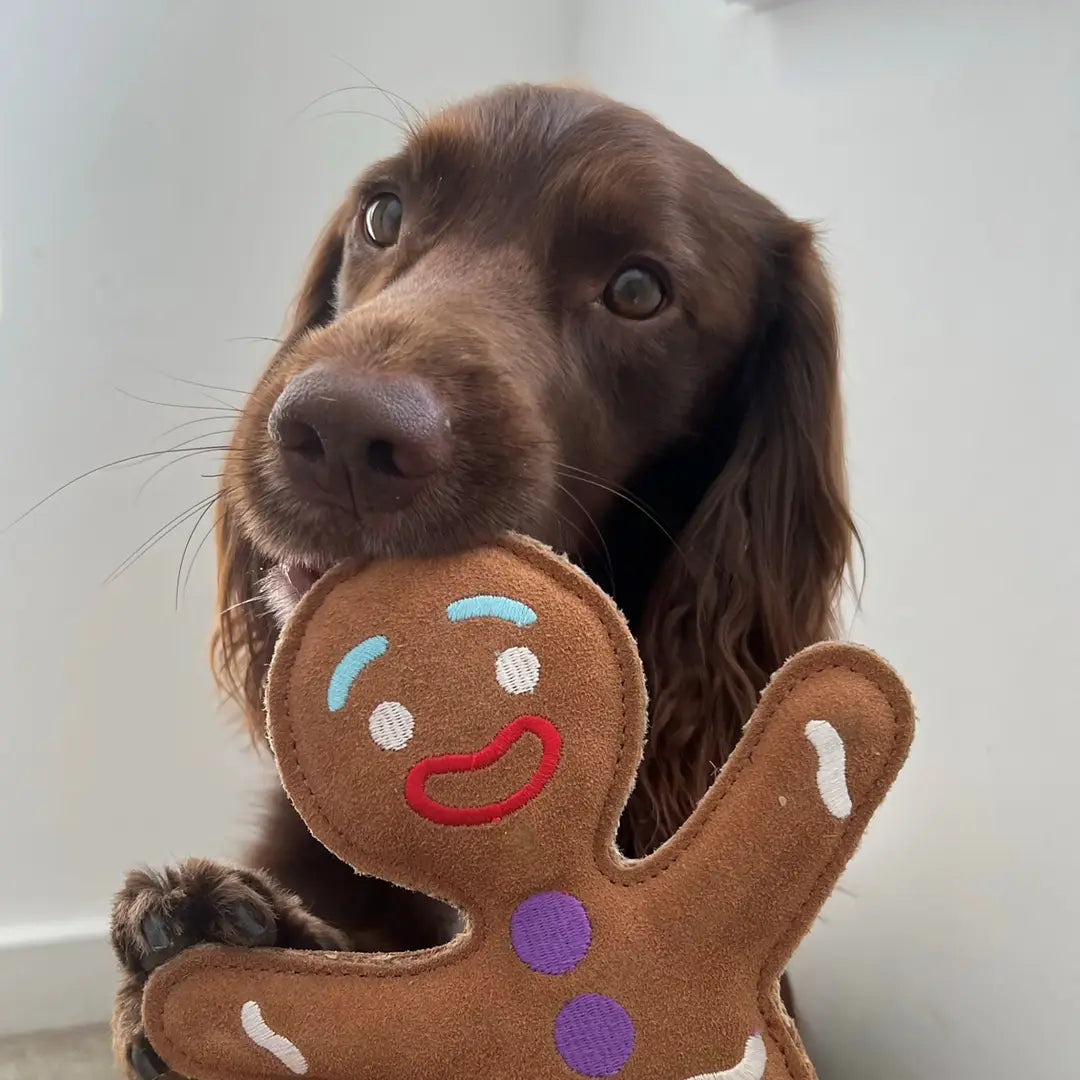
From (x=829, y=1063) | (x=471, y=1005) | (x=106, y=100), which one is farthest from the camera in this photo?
(x=106, y=100)

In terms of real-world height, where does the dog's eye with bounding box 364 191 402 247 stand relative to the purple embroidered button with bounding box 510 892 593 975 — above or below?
above

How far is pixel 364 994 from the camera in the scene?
1.98 ft

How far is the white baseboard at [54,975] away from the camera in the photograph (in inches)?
73.5

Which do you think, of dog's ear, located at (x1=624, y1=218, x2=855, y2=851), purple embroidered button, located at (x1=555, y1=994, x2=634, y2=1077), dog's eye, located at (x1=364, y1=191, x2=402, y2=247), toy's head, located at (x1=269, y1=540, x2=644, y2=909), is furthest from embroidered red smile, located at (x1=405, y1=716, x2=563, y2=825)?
dog's eye, located at (x1=364, y1=191, x2=402, y2=247)

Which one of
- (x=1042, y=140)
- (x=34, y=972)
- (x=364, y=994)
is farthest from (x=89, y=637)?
(x=1042, y=140)

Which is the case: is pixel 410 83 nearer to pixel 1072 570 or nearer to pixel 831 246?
pixel 831 246

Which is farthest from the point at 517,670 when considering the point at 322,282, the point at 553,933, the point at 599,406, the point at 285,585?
the point at 322,282

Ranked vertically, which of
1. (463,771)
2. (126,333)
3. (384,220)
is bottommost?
(126,333)

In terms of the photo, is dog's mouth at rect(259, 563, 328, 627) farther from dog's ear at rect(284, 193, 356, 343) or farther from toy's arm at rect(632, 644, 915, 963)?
dog's ear at rect(284, 193, 356, 343)

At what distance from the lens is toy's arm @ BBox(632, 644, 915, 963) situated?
1.90ft

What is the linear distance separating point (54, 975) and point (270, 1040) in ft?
5.07

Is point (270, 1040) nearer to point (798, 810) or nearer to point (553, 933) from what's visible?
point (553, 933)

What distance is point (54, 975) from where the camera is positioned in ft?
6.22

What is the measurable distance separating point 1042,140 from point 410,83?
3.85 feet
